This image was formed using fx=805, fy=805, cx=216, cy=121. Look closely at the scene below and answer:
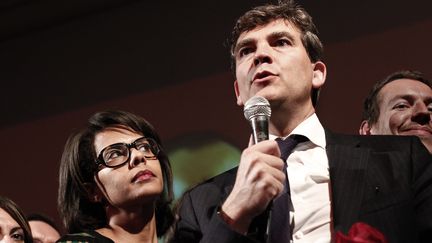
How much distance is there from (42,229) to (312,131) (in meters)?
1.47

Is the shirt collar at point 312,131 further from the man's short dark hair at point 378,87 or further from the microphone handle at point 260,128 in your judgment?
the man's short dark hair at point 378,87

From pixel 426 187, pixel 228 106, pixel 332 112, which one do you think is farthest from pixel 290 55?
pixel 228 106

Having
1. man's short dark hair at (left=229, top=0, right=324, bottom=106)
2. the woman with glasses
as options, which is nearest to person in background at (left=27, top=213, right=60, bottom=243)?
the woman with glasses

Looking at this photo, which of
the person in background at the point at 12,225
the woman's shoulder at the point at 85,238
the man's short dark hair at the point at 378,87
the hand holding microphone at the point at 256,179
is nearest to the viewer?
the hand holding microphone at the point at 256,179

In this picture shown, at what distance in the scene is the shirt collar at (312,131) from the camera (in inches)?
91.6

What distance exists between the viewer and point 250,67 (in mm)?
2443

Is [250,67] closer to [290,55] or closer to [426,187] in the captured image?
[290,55]

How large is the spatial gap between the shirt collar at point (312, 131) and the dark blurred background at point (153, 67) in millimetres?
1018

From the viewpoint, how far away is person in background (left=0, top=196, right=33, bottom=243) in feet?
9.05

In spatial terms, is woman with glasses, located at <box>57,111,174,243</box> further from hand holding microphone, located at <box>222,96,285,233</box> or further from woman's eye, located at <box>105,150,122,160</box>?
hand holding microphone, located at <box>222,96,285,233</box>

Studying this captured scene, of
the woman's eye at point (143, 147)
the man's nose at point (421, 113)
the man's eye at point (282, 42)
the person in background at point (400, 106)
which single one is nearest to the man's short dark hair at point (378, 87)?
the person in background at point (400, 106)

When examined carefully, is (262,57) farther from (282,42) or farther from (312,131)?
(312,131)

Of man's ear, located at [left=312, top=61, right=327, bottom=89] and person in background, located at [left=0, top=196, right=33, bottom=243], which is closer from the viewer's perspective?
man's ear, located at [left=312, top=61, right=327, bottom=89]

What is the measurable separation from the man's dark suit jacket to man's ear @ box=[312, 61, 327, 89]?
290mm
